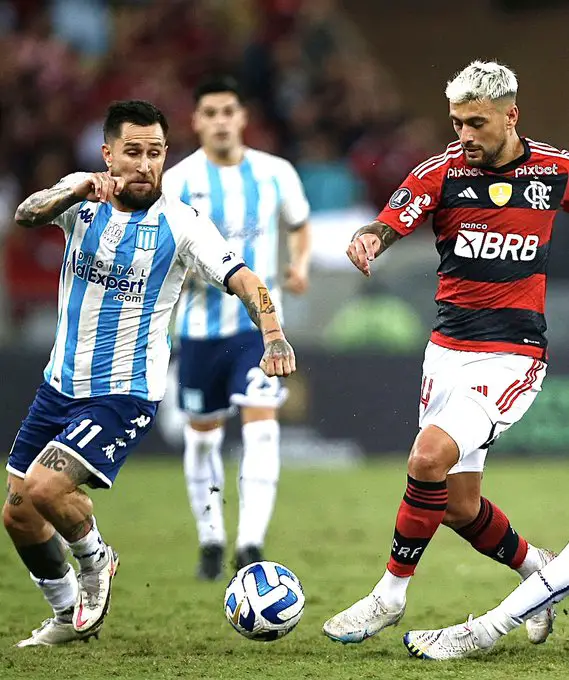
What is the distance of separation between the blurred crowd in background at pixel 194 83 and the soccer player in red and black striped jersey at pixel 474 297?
8.44m

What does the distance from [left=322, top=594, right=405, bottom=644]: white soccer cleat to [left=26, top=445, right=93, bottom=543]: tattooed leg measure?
1124 mm

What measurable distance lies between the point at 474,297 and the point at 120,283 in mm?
1492

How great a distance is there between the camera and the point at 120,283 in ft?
18.4

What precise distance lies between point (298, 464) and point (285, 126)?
4.79 meters

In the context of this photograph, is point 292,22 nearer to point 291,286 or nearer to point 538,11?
point 538,11

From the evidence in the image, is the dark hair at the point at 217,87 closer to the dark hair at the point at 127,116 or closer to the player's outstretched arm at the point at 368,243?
the dark hair at the point at 127,116

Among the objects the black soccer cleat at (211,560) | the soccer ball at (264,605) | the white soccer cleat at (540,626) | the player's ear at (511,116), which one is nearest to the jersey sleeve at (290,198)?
the black soccer cleat at (211,560)

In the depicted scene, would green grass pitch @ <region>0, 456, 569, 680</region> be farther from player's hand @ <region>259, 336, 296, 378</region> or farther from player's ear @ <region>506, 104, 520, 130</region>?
player's ear @ <region>506, 104, 520, 130</region>

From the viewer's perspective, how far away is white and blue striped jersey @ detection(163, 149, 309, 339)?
25.8 feet

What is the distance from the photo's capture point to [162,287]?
18.6ft

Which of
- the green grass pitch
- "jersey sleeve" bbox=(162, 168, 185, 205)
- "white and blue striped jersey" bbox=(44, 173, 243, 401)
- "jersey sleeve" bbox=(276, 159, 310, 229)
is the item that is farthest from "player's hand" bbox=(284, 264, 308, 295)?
"white and blue striped jersey" bbox=(44, 173, 243, 401)

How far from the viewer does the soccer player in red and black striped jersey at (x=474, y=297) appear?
546 centimetres

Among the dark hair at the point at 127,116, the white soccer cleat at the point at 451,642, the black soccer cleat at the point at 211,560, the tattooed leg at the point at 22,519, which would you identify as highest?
the dark hair at the point at 127,116

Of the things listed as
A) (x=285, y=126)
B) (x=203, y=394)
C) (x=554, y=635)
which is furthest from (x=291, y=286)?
(x=285, y=126)
